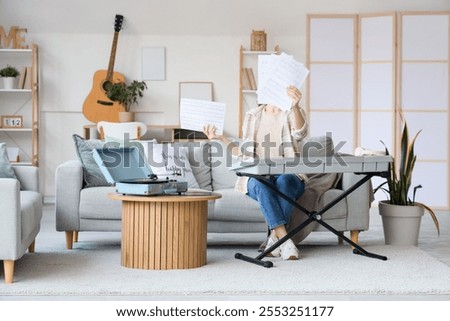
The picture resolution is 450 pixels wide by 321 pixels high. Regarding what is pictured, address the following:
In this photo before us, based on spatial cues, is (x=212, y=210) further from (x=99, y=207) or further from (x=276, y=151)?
(x=99, y=207)

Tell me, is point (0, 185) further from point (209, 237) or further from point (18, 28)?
point (18, 28)

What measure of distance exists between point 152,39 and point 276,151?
3757mm

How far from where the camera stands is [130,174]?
14.5 feet

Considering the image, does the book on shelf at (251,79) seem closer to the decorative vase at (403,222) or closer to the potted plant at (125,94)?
the potted plant at (125,94)

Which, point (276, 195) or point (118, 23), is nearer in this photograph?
point (276, 195)

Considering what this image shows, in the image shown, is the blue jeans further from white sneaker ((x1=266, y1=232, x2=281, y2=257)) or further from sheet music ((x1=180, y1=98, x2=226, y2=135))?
sheet music ((x1=180, y1=98, x2=226, y2=135))

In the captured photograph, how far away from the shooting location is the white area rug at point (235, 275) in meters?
3.66

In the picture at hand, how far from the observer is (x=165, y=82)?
812 cm

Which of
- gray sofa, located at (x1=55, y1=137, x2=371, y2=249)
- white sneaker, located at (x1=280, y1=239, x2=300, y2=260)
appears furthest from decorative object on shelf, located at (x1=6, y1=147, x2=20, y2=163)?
white sneaker, located at (x1=280, y1=239, x2=300, y2=260)

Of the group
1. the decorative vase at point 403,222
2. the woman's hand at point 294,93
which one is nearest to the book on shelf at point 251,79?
the decorative vase at point 403,222

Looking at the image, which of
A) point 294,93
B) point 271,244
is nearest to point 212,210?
point 271,244

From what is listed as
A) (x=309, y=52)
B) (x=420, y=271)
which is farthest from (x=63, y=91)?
(x=420, y=271)

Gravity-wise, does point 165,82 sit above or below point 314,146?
above
